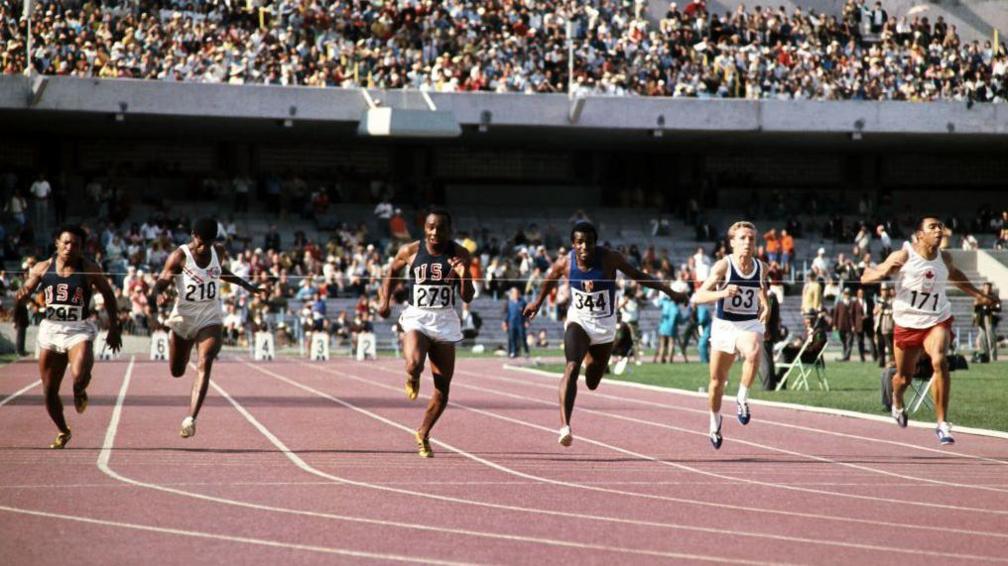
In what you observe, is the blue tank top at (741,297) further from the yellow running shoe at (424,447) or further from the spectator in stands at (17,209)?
the spectator in stands at (17,209)

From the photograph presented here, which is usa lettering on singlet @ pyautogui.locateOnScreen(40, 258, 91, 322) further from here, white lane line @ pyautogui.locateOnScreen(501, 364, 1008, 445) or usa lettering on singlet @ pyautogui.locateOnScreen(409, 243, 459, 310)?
white lane line @ pyautogui.locateOnScreen(501, 364, 1008, 445)

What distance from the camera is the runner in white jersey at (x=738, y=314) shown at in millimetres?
13211

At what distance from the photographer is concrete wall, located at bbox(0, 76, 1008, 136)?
129 feet

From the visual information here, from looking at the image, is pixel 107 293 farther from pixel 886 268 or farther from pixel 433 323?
pixel 886 268

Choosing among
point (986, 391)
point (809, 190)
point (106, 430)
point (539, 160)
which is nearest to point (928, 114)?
point (809, 190)

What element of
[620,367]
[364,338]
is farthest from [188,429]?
[364,338]

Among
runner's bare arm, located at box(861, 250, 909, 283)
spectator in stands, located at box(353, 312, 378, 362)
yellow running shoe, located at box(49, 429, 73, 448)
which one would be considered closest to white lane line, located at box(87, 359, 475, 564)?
yellow running shoe, located at box(49, 429, 73, 448)

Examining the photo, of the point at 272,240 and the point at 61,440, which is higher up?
the point at 272,240

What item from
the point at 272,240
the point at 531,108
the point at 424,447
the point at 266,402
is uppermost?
the point at 531,108

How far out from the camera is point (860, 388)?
22.7 meters

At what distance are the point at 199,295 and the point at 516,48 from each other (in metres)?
31.1

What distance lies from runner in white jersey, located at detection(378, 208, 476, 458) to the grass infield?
245 inches

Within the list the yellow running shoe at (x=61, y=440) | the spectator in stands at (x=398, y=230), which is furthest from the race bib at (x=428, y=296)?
the spectator in stands at (x=398, y=230)

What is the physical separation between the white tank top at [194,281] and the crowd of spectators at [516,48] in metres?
27.1
